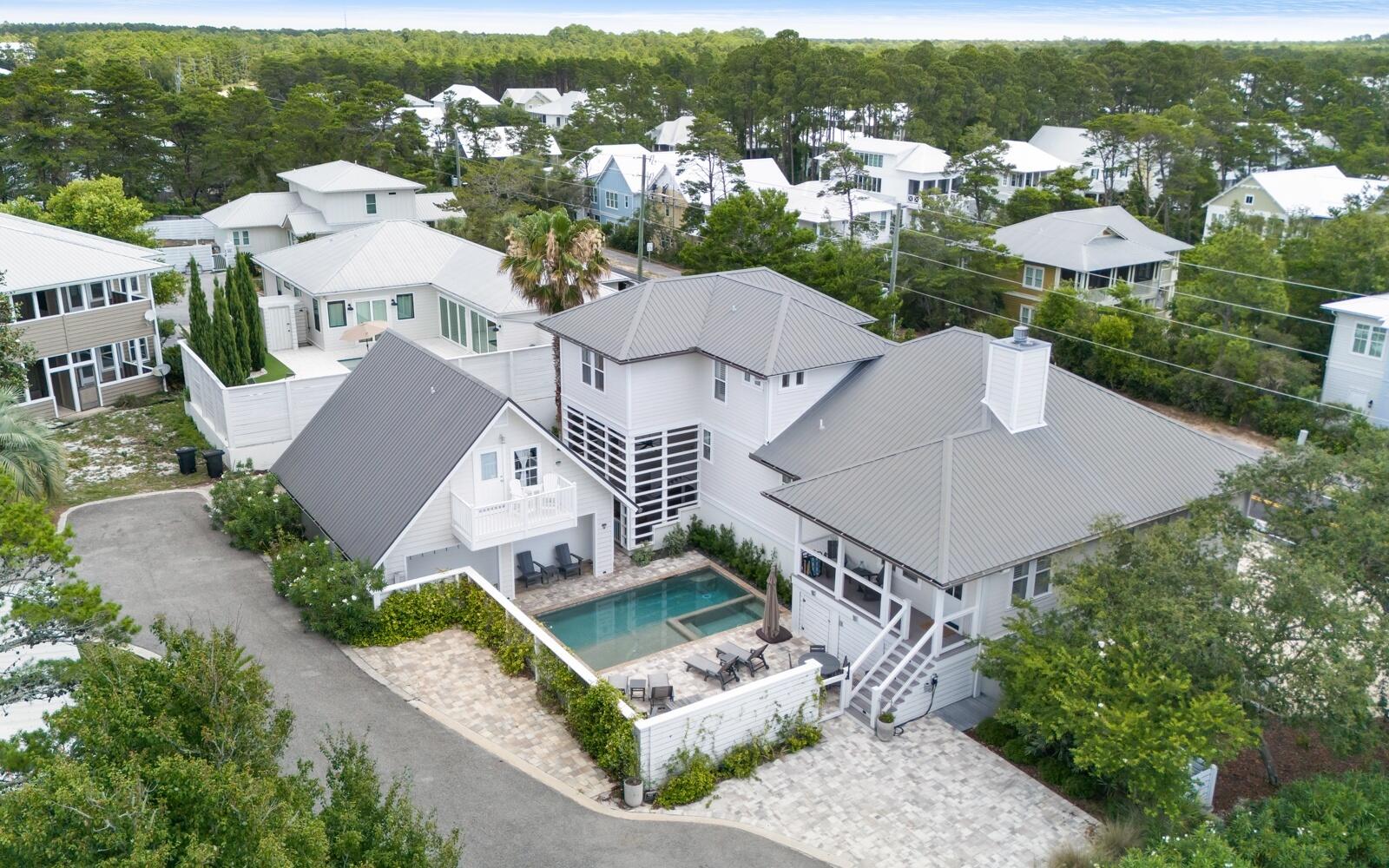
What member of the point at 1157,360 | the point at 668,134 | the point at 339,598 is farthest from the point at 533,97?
the point at 339,598

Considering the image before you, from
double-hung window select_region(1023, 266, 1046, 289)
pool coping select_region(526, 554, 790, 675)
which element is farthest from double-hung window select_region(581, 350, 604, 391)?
double-hung window select_region(1023, 266, 1046, 289)

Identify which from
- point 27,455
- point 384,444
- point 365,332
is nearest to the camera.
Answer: point 27,455

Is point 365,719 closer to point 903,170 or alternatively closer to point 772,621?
point 772,621

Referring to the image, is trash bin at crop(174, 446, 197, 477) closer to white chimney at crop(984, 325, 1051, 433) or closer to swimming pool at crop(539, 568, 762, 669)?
swimming pool at crop(539, 568, 762, 669)

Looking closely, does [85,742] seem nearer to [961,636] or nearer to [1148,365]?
[961,636]

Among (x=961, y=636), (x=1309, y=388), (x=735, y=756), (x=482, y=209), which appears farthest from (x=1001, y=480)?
(x=482, y=209)

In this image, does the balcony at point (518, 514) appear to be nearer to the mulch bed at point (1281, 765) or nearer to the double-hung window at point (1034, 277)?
the mulch bed at point (1281, 765)

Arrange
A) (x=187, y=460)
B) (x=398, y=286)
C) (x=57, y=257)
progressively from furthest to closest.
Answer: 1. (x=398, y=286)
2. (x=57, y=257)
3. (x=187, y=460)
